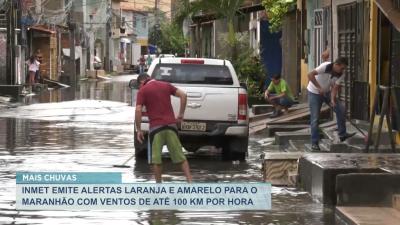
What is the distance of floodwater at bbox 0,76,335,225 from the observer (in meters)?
9.51

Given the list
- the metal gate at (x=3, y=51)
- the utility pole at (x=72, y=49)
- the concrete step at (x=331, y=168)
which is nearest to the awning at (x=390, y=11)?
the concrete step at (x=331, y=168)

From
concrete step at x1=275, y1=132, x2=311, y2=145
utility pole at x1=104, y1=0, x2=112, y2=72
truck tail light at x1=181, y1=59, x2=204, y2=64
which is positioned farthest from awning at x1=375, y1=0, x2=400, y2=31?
utility pole at x1=104, y1=0, x2=112, y2=72

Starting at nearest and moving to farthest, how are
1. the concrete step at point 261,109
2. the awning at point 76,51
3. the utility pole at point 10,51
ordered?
the concrete step at point 261,109 < the utility pole at point 10,51 < the awning at point 76,51

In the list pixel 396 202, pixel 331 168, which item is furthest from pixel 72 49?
pixel 396 202

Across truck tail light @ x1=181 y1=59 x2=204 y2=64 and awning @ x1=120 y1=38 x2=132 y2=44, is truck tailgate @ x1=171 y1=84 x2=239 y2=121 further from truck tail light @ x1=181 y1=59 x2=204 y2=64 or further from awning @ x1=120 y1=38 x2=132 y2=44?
awning @ x1=120 y1=38 x2=132 y2=44

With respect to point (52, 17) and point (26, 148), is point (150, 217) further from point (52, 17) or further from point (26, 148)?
point (52, 17)

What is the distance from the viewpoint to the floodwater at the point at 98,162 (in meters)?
9.51

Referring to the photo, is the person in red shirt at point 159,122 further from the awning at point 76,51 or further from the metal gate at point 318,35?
the awning at point 76,51

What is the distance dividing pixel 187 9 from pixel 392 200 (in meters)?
22.7

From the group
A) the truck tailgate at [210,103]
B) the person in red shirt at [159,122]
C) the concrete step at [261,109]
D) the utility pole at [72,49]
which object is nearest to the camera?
the person in red shirt at [159,122]

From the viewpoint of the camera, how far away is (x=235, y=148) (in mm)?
15414

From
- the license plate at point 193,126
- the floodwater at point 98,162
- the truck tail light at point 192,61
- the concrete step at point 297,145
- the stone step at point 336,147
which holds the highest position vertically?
the truck tail light at point 192,61

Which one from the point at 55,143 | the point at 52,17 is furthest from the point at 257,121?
the point at 52,17

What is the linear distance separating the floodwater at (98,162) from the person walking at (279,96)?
216cm
